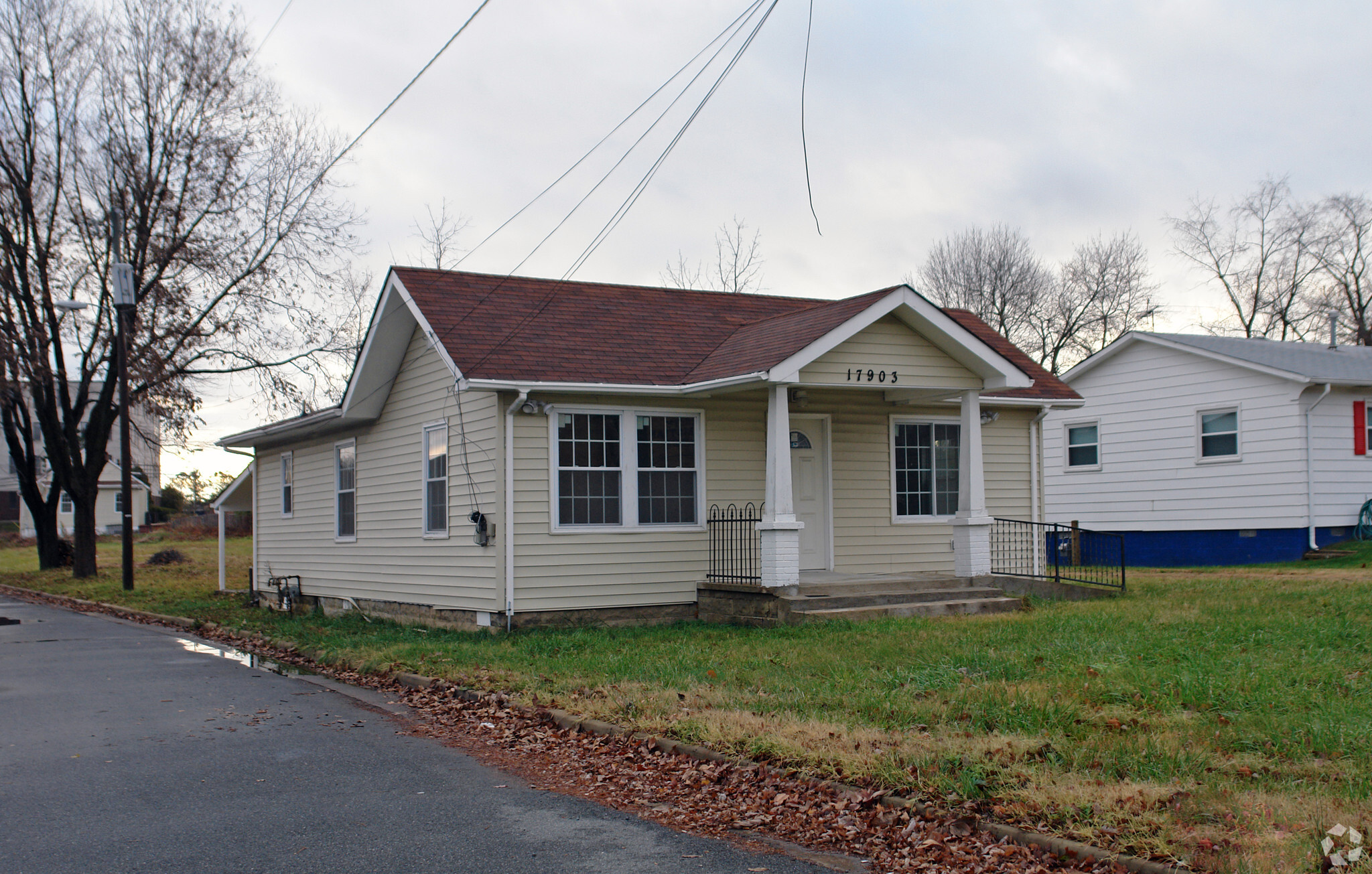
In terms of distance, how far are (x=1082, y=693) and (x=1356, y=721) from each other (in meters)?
1.76

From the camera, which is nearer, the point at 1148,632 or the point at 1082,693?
the point at 1082,693

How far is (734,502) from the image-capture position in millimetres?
15938

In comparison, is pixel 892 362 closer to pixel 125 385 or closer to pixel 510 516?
pixel 510 516

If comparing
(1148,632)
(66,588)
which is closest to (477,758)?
(1148,632)

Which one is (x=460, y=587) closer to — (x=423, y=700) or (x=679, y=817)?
(x=423, y=700)

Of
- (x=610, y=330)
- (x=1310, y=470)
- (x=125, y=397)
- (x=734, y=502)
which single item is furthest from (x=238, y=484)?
(x=1310, y=470)

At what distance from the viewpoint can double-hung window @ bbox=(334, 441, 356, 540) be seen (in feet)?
62.8

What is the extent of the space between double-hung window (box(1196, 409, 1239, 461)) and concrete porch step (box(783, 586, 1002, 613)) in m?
11.1

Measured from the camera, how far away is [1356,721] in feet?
23.6

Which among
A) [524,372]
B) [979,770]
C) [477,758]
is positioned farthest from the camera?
[524,372]

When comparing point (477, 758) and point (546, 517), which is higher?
point (546, 517)

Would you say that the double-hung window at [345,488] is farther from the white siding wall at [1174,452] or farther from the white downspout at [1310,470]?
the white downspout at [1310,470]

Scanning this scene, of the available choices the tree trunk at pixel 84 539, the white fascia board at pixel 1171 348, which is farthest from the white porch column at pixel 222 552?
the white fascia board at pixel 1171 348

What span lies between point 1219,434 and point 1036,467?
26.1ft
